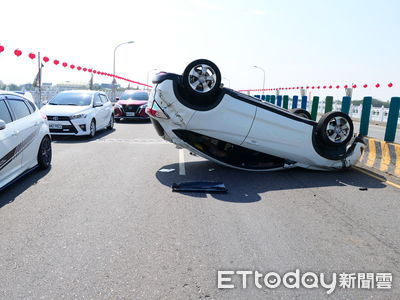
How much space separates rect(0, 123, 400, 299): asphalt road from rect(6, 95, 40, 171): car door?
41cm

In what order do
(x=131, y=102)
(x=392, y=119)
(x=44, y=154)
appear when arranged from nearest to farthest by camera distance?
(x=44, y=154)
(x=392, y=119)
(x=131, y=102)

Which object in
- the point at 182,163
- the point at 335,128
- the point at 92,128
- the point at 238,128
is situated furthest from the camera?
the point at 92,128

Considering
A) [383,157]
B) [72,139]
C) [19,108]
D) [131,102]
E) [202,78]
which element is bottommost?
[72,139]

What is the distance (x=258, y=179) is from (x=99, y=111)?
8133 mm

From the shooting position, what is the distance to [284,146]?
7070mm

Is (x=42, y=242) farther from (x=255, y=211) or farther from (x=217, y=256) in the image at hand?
(x=255, y=211)

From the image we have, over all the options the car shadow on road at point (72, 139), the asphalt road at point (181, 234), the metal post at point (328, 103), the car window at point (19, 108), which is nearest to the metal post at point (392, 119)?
the asphalt road at point (181, 234)

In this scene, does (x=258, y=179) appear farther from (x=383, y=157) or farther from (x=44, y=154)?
(x=44, y=154)

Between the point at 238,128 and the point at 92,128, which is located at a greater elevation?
the point at 238,128

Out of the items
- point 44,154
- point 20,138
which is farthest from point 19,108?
point 44,154

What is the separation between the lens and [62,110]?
11664 mm

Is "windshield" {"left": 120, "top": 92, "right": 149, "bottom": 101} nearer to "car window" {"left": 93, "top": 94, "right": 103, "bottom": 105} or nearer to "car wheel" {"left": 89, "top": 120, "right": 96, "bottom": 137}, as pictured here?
"car window" {"left": 93, "top": 94, "right": 103, "bottom": 105}

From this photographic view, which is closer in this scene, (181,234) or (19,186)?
(181,234)

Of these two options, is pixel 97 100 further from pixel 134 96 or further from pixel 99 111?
pixel 134 96
